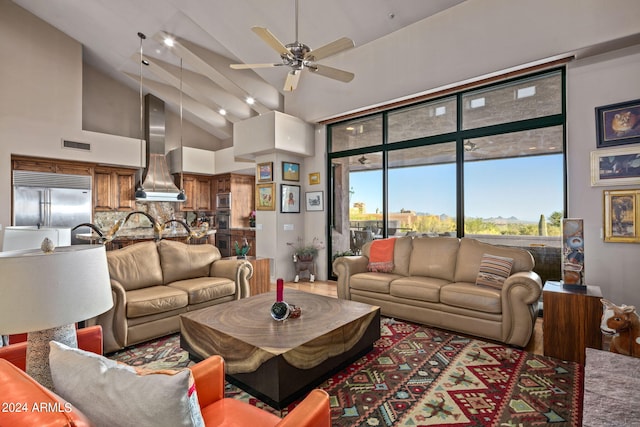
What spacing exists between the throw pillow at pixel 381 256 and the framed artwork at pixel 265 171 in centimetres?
270

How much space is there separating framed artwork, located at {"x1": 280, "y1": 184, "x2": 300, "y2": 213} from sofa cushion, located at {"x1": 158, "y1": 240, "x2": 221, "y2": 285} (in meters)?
2.23

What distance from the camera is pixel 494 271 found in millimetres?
3451

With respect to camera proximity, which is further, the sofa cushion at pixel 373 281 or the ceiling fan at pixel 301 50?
the sofa cushion at pixel 373 281

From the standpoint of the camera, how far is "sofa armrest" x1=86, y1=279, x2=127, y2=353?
2.83 metres

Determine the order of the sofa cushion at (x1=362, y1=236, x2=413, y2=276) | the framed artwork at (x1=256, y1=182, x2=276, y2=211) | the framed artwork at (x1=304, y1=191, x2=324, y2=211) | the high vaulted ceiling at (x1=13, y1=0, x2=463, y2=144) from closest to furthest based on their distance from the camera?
1. the sofa cushion at (x1=362, y1=236, x2=413, y2=276)
2. the high vaulted ceiling at (x1=13, y1=0, x2=463, y2=144)
3. the framed artwork at (x1=256, y1=182, x2=276, y2=211)
4. the framed artwork at (x1=304, y1=191, x2=324, y2=211)

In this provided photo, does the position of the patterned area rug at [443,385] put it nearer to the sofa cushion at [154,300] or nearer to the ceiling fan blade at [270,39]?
the sofa cushion at [154,300]

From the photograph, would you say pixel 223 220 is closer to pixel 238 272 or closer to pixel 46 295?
pixel 238 272

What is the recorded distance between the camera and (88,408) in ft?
2.84

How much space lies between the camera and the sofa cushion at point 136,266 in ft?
11.1

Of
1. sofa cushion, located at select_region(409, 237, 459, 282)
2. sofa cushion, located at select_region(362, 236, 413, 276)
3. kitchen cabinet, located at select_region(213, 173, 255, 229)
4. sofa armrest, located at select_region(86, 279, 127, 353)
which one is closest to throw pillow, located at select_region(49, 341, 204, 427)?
sofa armrest, located at select_region(86, 279, 127, 353)

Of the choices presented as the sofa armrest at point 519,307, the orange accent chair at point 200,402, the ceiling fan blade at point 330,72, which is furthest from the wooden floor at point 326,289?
the ceiling fan blade at point 330,72

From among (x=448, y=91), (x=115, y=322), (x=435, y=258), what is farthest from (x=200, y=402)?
(x=448, y=91)

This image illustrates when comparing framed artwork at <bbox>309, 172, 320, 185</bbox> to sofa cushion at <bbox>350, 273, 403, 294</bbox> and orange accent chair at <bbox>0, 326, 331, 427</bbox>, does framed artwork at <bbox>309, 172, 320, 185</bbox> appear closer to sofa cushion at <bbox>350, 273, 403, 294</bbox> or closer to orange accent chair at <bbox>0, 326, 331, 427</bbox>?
sofa cushion at <bbox>350, 273, 403, 294</bbox>

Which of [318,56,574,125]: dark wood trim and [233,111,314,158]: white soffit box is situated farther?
[233,111,314,158]: white soffit box
